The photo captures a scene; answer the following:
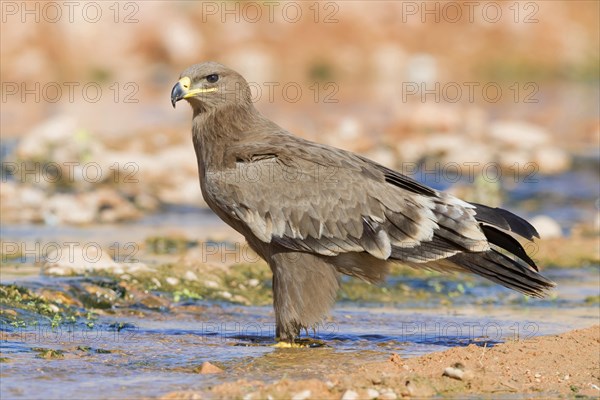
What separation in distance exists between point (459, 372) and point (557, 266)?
17.2 ft

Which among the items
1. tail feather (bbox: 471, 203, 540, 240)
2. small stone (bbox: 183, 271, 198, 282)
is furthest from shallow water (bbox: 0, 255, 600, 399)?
tail feather (bbox: 471, 203, 540, 240)

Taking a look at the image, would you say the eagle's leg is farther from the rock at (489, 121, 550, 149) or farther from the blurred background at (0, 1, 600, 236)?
the rock at (489, 121, 550, 149)

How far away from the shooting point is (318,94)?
93.0ft

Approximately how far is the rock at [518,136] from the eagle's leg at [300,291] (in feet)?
41.1

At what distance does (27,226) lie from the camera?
13117 mm

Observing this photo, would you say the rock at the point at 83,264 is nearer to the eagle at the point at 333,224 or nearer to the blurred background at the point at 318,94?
the eagle at the point at 333,224

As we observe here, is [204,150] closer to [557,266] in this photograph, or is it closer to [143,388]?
[143,388]

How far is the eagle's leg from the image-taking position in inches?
301

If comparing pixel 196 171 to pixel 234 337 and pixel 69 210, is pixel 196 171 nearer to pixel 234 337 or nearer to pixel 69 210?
pixel 69 210

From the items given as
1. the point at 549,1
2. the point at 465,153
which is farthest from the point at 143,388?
the point at 549,1

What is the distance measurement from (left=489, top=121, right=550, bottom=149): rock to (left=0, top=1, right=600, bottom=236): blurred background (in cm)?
4

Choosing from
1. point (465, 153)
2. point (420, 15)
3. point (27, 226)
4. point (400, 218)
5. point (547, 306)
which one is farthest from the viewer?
point (420, 15)

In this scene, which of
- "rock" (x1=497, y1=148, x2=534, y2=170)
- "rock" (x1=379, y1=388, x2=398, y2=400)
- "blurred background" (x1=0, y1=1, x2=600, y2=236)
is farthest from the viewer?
"rock" (x1=497, y1=148, x2=534, y2=170)

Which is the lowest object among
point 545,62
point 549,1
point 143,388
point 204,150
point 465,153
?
point 143,388
